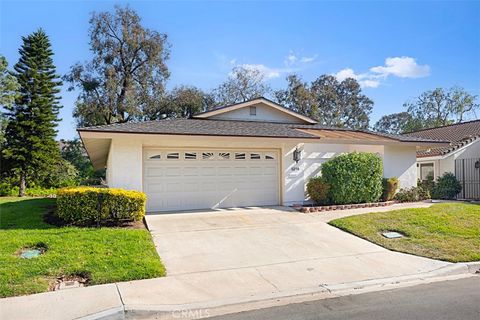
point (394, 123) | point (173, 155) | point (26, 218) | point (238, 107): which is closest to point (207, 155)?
point (173, 155)

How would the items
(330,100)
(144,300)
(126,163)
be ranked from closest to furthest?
(144,300)
(126,163)
(330,100)

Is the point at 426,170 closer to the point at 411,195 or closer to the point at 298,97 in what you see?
the point at 411,195

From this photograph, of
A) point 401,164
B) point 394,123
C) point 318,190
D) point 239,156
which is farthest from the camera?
point 394,123

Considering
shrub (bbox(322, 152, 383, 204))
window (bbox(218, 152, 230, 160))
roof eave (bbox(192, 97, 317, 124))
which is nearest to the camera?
shrub (bbox(322, 152, 383, 204))

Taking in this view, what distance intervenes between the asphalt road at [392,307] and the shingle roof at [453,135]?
1653 cm

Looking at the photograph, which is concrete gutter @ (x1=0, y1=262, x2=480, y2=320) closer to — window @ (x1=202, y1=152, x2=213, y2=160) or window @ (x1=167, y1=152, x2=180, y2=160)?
window @ (x1=167, y1=152, x2=180, y2=160)

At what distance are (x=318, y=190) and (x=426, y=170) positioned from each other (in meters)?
12.4

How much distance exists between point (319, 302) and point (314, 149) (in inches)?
372

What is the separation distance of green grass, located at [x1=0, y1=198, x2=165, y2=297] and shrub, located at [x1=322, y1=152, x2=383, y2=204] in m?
7.12

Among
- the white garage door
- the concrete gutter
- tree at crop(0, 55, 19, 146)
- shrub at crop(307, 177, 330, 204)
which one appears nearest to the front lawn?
the concrete gutter

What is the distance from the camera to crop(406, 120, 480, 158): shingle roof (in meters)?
20.2

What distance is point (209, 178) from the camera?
12781 millimetres

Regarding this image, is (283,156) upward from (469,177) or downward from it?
upward

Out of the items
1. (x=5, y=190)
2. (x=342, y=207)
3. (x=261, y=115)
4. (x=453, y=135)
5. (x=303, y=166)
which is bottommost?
(x=342, y=207)
